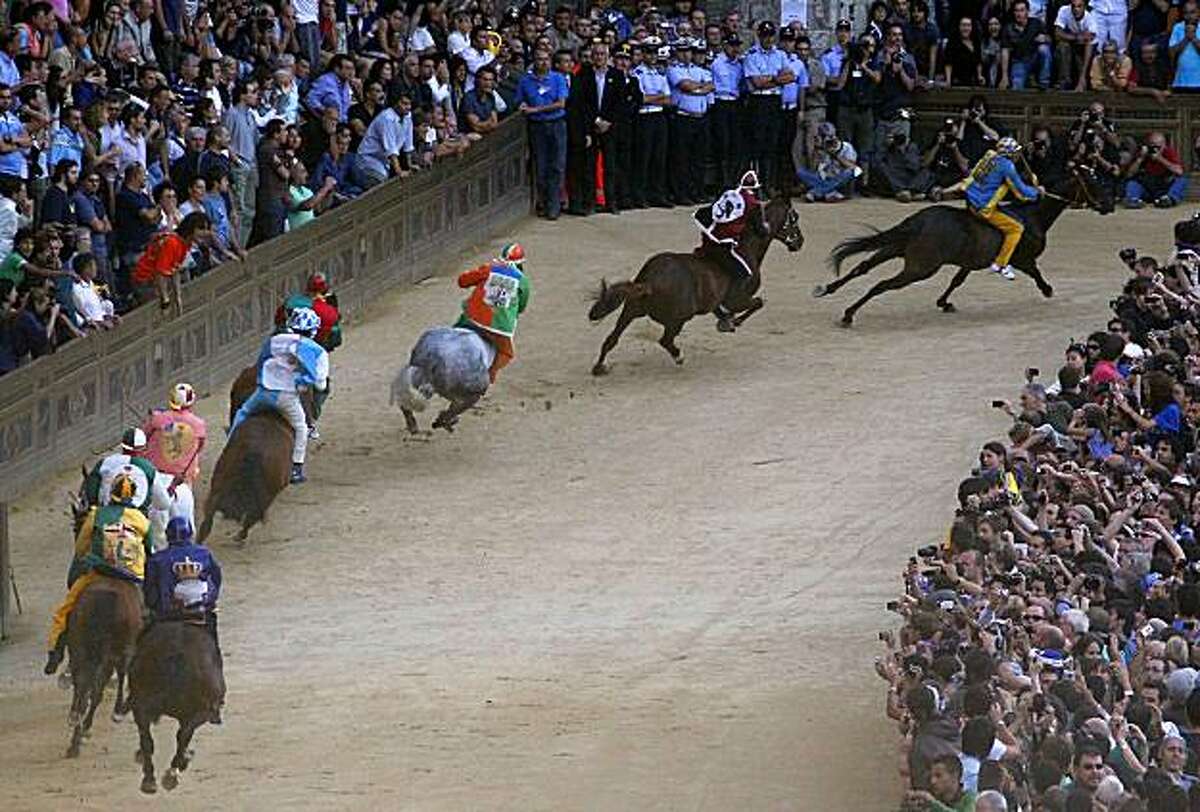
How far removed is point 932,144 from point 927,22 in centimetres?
131

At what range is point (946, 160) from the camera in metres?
31.5

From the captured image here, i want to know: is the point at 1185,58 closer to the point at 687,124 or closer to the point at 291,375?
the point at 687,124

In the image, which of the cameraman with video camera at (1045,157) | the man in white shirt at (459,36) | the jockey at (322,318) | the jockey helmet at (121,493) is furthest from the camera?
the cameraman with video camera at (1045,157)

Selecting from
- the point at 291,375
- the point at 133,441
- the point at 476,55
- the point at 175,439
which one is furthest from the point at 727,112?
the point at 133,441

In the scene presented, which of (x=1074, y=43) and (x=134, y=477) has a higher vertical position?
(x=134, y=477)

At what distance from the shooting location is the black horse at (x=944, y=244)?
25891 mm

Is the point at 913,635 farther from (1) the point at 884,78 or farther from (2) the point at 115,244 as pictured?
(1) the point at 884,78

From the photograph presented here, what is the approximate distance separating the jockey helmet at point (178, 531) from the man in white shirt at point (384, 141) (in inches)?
429

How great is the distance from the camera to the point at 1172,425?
17.3 meters

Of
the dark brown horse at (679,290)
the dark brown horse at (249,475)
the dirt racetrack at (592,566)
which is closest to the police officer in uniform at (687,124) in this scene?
the dirt racetrack at (592,566)

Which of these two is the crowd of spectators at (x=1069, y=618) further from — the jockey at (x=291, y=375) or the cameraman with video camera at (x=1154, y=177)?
the cameraman with video camera at (x=1154, y=177)

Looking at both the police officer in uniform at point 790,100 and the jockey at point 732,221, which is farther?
the police officer in uniform at point 790,100

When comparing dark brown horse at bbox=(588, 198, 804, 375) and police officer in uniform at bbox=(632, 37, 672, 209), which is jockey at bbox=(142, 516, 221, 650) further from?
police officer in uniform at bbox=(632, 37, 672, 209)

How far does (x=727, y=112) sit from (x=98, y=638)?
15936 millimetres
